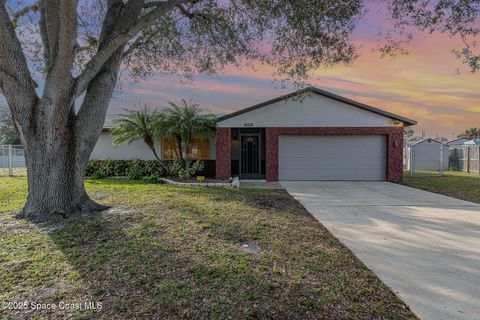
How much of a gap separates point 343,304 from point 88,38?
9.92 meters

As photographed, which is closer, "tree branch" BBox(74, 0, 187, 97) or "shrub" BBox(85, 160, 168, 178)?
"tree branch" BBox(74, 0, 187, 97)

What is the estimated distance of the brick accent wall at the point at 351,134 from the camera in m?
12.5

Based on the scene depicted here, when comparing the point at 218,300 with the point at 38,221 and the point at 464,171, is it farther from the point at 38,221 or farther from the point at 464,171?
the point at 464,171

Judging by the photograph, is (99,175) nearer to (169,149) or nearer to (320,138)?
(169,149)

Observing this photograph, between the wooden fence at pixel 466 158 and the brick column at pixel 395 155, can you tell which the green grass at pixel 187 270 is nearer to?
the brick column at pixel 395 155

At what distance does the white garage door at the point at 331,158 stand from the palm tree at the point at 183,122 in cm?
366

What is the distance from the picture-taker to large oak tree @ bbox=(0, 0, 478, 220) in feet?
17.0

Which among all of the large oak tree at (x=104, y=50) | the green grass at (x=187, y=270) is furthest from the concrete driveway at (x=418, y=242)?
the large oak tree at (x=104, y=50)

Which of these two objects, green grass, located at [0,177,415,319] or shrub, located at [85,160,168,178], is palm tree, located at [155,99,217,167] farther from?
green grass, located at [0,177,415,319]

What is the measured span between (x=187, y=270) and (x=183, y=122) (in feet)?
31.0

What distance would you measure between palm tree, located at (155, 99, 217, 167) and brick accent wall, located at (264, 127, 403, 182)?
285cm

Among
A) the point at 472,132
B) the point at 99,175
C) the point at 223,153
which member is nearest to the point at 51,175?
the point at 223,153

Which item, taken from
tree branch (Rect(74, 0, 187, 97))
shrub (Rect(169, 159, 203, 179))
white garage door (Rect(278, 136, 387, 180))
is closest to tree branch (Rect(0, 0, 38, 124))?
tree branch (Rect(74, 0, 187, 97))

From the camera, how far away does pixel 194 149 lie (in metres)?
14.1
